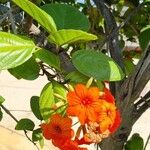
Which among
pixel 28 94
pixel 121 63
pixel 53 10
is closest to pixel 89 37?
pixel 53 10

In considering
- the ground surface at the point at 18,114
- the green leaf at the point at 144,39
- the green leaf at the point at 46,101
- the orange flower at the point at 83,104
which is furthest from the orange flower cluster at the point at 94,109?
the ground surface at the point at 18,114

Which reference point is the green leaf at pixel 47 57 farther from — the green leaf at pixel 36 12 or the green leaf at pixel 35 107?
the green leaf at pixel 35 107

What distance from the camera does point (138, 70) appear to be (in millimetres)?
827

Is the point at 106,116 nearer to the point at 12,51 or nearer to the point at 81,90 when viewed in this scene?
the point at 81,90

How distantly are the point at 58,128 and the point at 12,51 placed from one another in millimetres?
151

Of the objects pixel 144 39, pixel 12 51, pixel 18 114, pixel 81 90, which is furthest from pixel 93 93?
pixel 18 114

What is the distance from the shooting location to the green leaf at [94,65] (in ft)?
2.06

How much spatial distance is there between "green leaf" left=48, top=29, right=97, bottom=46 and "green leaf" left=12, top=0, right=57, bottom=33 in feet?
0.04

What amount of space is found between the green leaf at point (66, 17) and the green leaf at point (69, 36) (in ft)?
0.36

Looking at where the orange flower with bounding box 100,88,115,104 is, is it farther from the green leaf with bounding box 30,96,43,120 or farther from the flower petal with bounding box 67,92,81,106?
the green leaf with bounding box 30,96,43,120

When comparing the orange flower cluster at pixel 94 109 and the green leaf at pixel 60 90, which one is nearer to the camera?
the orange flower cluster at pixel 94 109

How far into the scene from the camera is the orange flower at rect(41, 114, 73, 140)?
0.68 m

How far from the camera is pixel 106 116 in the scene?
0.63m

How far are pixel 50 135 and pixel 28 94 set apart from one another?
199 inches
